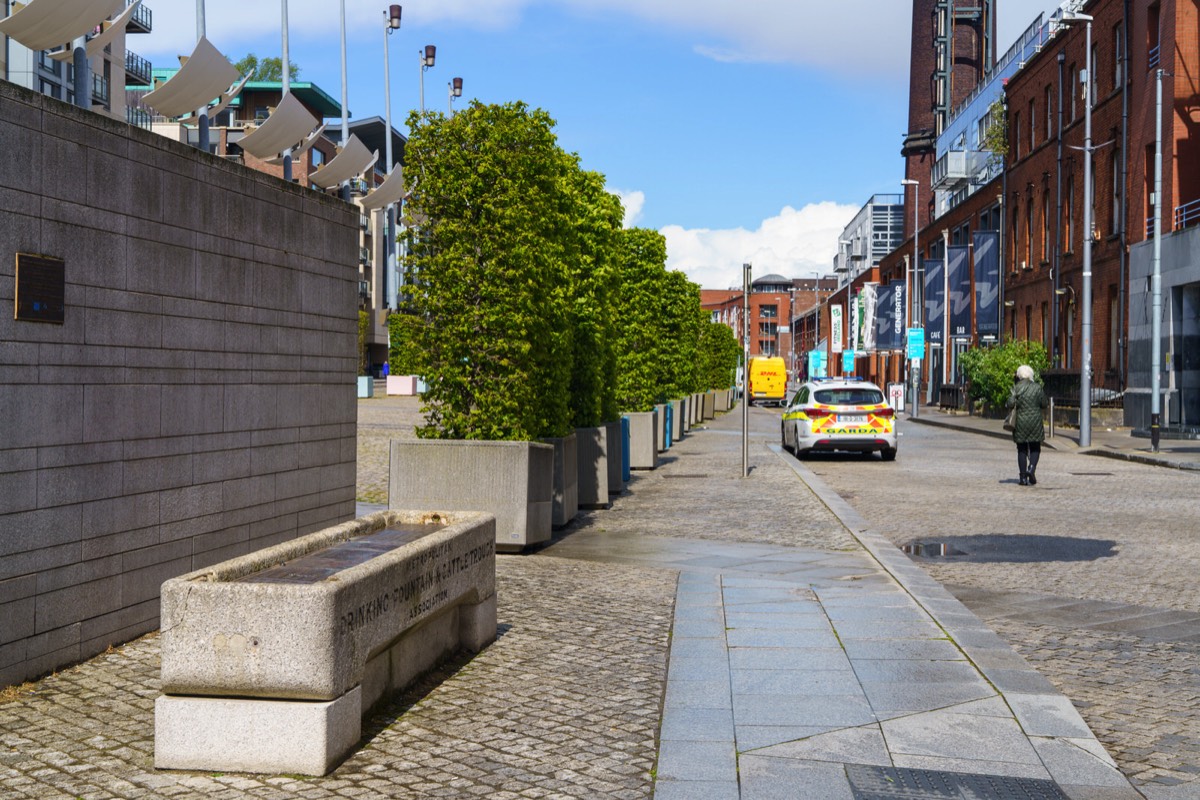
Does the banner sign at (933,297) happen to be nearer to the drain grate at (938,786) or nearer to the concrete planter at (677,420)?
the concrete planter at (677,420)

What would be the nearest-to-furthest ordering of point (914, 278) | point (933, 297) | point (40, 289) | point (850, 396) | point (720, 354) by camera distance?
point (40, 289) → point (850, 396) → point (933, 297) → point (720, 354) → point (914, 278)

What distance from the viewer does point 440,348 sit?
12.2 metres

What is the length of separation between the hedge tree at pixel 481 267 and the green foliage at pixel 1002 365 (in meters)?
35.4

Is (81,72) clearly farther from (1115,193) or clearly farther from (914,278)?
(914,278)

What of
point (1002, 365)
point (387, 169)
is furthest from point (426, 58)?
point (1002, 365)

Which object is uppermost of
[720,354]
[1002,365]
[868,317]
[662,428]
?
[868,317]

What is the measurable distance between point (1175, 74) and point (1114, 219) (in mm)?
6272

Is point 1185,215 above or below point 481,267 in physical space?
above

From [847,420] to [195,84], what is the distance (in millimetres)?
20528

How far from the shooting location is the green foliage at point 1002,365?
45688mm

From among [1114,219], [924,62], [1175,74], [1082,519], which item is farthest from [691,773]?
[924,62]

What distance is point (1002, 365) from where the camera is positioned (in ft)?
151

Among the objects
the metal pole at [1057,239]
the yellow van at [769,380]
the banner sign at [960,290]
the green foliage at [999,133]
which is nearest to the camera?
the metal pole at [1057,239]

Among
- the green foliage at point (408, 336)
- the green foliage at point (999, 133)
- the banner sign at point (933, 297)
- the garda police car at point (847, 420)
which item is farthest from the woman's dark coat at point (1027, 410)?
the green foliage at point (999, 133)
